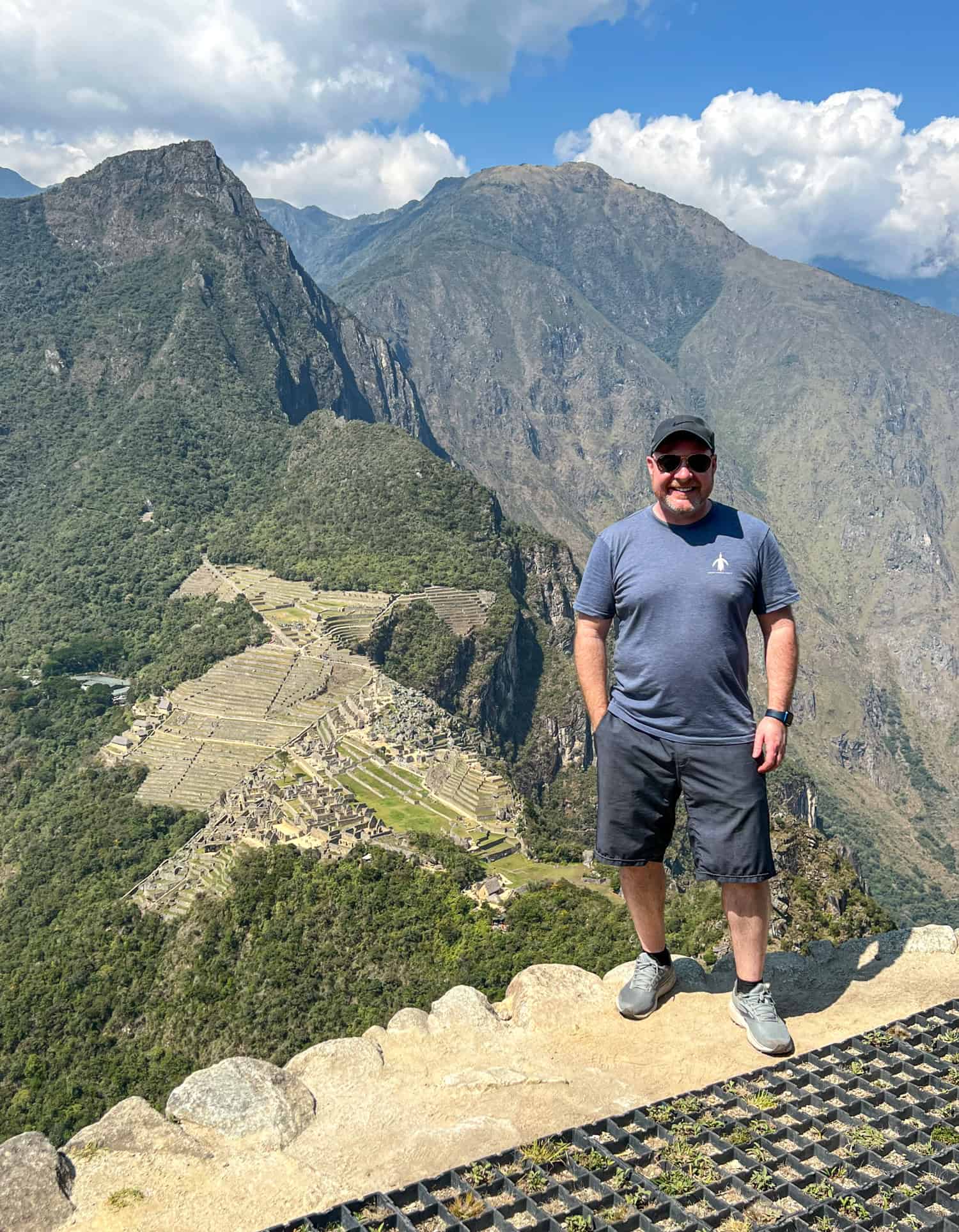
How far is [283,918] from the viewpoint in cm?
3047

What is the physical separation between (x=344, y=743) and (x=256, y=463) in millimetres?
72896

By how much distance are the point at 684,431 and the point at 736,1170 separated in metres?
3.86

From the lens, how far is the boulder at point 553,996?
254 inches

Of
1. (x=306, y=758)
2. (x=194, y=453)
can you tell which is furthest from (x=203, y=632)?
(x=194, y=453)

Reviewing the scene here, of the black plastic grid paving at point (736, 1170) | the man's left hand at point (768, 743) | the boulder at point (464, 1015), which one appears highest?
the man's left hand at point (768, 743)

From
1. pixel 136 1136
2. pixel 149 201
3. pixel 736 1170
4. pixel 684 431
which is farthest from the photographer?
pixel 149 201

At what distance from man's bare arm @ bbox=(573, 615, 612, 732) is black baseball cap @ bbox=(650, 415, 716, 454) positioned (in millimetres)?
1183

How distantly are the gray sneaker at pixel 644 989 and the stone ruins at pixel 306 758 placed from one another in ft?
76.4

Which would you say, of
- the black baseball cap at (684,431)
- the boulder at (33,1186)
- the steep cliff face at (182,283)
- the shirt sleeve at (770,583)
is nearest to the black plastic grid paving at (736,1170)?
the boulder at (33,1186)

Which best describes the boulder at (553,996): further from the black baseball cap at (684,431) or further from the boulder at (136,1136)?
the black baseball cap at (684,431)

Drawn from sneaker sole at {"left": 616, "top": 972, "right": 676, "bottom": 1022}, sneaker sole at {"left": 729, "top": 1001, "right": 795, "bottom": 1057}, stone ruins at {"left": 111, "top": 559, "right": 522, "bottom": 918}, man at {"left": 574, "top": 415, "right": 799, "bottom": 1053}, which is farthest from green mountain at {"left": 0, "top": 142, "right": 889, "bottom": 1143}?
man at {"left": 574, "top": 415, "right": 799, "bottom": 1053}

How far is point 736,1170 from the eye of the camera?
465cm

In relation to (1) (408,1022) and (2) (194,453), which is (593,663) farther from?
(2) (194,453)

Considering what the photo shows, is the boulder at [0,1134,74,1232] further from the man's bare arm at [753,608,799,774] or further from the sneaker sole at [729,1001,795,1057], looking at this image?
the man's bare arm at [753,608,799,774]
